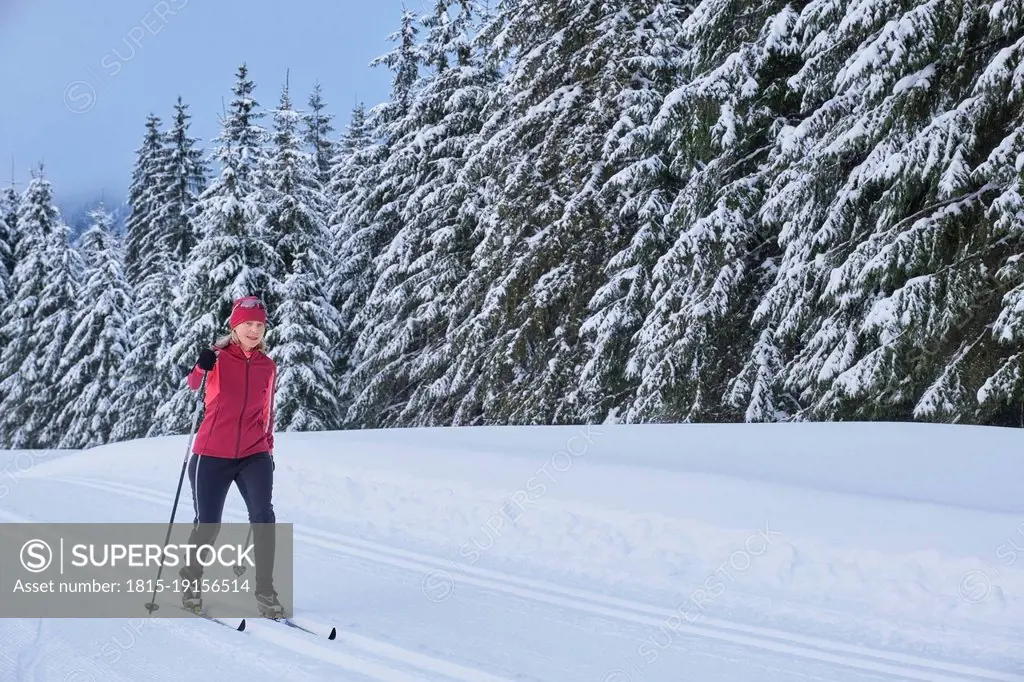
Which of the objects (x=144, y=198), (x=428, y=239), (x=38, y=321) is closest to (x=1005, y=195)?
(x=428, y=239)

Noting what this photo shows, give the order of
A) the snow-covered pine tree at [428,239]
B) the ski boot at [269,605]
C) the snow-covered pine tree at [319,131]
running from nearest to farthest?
the ski boot at [269,605]
the snow-covered pine tree at [428,239]
the snow-covered pine tree at [319,131]

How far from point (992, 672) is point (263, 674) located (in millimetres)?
3711

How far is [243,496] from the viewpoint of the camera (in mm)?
5133

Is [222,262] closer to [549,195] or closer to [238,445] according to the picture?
[549,195]

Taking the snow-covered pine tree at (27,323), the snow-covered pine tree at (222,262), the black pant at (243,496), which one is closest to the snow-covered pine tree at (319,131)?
the snow-covered pine tree at (27,323)

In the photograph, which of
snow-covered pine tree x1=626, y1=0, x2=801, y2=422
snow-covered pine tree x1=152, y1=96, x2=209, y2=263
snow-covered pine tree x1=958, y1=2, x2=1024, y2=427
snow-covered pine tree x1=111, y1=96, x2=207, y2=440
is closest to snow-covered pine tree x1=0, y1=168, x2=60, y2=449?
snow-covered pine tree x1=111, y1=96, x2=207, y2=440

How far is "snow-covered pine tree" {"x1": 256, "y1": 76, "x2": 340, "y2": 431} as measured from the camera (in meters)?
22.5

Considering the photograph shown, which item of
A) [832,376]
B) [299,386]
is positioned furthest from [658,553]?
[299,386]

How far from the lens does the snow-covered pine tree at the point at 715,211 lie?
13078mm

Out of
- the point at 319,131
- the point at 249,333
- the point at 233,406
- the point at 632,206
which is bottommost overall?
the point at 233,406

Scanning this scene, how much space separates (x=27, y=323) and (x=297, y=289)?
60.3 feet

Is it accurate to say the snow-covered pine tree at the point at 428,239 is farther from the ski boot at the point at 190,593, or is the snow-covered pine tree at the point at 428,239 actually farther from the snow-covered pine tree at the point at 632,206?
the ski boot at the point at 190,593

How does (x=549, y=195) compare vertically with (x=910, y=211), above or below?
above

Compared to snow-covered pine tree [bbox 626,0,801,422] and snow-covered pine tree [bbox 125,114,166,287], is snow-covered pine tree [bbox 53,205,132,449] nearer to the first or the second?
snow-covered pine tree [bbox 125,114,166,287]
